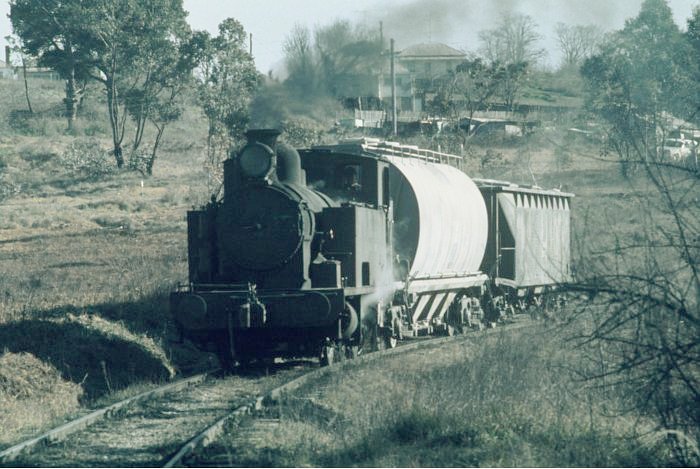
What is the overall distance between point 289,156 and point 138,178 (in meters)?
40.8

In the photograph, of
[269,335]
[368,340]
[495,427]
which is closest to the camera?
[495,427]

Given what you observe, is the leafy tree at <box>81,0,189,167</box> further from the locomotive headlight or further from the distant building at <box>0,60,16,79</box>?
the distant building at <box>0,60,16,79</box>

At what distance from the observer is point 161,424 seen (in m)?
11.4

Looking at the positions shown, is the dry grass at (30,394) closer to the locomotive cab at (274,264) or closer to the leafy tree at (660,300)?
the locomotive cab at (274,264)

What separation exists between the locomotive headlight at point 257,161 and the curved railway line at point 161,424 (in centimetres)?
291

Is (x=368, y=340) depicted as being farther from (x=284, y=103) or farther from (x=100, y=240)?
(x=100, y=240)

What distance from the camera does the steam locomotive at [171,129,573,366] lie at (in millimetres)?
14484

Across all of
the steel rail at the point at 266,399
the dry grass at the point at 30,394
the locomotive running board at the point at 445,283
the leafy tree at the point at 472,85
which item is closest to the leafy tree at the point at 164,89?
the leafy tree at the point at 472,85

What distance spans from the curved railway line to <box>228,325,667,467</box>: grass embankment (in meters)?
0.56

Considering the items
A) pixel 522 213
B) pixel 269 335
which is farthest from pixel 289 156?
pixel 522 213

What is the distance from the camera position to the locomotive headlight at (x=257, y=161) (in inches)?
576

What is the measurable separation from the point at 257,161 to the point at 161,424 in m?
4.60

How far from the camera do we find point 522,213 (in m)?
23.9

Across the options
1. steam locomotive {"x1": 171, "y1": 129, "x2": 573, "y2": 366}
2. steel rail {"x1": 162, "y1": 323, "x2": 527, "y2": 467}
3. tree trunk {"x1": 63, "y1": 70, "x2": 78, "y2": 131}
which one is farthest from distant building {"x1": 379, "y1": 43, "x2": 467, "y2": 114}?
tree trunk {"x1": 63, "y1": 70, "x2": 78, "y2": 131}
